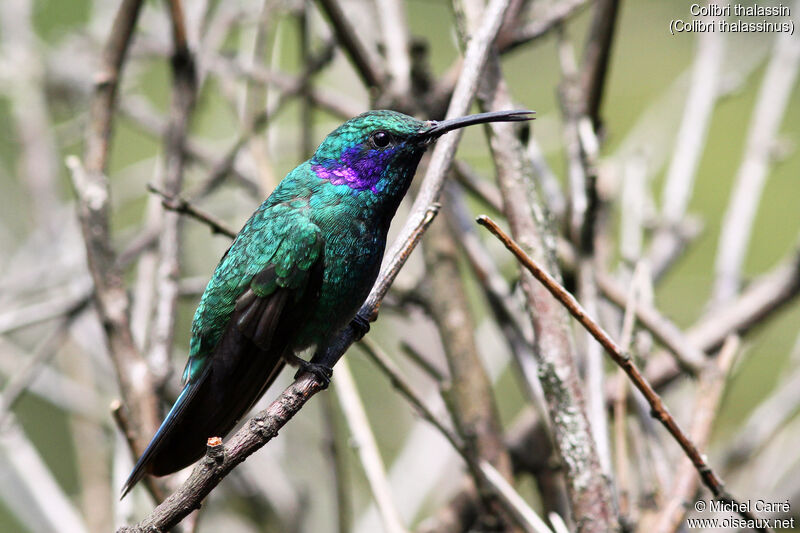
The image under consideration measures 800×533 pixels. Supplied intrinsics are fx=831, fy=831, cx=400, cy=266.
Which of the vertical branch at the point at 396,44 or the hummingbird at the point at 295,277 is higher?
the vertical branch at the point at 396,44

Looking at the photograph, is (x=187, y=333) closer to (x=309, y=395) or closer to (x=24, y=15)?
(x=24, y=15)

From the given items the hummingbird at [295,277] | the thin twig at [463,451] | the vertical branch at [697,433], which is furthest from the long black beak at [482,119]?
the vertical branch at [697,433]

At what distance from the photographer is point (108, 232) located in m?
2.71

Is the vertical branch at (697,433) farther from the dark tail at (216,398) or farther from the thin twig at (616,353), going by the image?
the dark tail at (216,398)

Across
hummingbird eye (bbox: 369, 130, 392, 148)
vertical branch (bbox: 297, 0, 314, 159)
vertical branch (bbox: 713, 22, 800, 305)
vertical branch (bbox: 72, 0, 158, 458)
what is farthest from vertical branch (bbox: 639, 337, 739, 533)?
vertical branch (bbox: 297, 0, 314, 159)

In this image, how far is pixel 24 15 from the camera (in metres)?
4.76

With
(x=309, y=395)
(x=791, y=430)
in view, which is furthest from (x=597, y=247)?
(x=309, y=395)

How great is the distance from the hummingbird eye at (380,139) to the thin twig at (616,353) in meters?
0.93

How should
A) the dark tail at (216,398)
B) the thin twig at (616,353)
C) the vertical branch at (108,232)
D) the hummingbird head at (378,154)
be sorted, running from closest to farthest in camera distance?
the thin twig at (616,353) → the dark tail at (216,398) → the vertical branch at (108,232) → the hummingbird head at (378,154)

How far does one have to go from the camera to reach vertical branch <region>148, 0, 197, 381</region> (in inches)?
106

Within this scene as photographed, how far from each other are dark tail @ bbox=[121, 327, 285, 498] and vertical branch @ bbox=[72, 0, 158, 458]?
113 millimetres

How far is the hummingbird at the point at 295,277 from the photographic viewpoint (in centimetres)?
237

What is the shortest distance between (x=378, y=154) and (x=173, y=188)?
0.86 meters

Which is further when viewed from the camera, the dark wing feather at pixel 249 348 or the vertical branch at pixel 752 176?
the vertical branch at pixel 752 176
